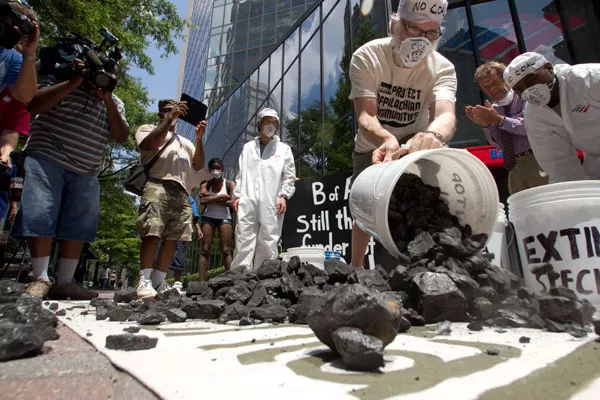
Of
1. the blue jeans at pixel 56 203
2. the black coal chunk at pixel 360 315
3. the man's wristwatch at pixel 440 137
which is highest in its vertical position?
the man's wristwatch at pixel 440 137

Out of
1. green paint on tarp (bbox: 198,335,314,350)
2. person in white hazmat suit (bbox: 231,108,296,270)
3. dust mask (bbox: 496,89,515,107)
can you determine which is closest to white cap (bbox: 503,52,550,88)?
dust mask (bbox: 496,89,515,107)

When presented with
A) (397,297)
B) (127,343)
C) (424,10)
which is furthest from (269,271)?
(424,10)

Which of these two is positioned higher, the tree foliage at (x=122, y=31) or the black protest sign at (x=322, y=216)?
the tree foliage at (x=122, y=31)

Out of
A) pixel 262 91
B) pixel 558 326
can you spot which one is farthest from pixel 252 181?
pixel 262 91

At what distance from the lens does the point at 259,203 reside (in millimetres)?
3641

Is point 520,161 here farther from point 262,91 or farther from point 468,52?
point 262,91

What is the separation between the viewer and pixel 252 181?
3.70 metres

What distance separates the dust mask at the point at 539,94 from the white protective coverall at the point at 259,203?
224 centimetres

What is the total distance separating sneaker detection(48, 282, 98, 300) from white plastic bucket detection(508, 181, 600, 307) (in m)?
3.21

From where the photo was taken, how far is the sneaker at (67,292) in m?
2.85

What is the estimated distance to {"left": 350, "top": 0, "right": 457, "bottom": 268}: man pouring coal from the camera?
2.25 m

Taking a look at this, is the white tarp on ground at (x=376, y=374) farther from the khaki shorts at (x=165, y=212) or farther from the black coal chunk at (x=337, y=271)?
the khaki shorts at (x=165, y=212)

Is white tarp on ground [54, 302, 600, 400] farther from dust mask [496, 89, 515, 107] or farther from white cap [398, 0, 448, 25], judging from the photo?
dust mask [496, 89, 515, 107]

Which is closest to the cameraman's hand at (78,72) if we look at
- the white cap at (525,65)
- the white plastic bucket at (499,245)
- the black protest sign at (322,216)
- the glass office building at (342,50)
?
the white cap at (525,65)
